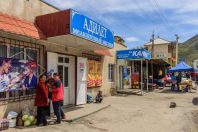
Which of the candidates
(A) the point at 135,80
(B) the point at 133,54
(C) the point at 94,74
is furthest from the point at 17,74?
(A) the point at 135,80

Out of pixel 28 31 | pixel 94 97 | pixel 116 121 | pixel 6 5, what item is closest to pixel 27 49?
pixel 28 31

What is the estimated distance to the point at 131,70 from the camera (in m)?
25.7

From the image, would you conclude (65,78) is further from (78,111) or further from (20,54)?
(20,54)

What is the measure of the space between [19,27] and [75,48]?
4865 mm

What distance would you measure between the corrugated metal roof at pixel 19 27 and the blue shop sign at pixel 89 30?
141cm

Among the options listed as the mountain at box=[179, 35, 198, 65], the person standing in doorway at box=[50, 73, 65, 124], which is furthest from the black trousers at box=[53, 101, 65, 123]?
the mountain at box=[179, 35, 198, 65]

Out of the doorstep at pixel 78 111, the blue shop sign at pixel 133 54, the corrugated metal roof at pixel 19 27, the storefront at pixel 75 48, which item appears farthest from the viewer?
the blue shop sign at pixel 133 54

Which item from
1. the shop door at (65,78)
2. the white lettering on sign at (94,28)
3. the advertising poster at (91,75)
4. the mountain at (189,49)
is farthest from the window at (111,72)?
the mountain at (189,49)

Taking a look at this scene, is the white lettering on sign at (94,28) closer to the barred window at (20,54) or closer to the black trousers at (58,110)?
the barred window at (20,54)

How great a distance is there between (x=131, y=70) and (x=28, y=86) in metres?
16.4

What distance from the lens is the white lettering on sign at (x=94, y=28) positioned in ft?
37.0

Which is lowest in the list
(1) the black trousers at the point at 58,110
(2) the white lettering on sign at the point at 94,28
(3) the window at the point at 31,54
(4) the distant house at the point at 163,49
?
(1) the black trousers at the point at 58,110

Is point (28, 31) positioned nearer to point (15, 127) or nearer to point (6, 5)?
point (6, 5)

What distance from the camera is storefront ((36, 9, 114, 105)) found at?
10.5 metres
